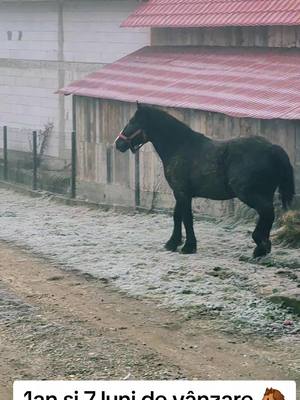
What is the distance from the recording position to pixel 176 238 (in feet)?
50.8

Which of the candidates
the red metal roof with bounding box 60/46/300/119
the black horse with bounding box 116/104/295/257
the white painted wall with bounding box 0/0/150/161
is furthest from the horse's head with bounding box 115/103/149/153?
the white painted wall with bounding box 0/0/150/161

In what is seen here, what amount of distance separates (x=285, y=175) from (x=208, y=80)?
23.1 feet

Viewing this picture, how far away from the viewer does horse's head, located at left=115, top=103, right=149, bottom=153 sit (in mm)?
15891

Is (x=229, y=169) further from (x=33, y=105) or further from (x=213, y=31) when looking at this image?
(x=33, y=105)

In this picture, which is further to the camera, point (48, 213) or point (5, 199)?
point (5, 199)

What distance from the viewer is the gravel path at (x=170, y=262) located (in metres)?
11.8

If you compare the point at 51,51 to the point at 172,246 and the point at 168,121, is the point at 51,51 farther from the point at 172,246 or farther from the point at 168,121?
the point at 172,246

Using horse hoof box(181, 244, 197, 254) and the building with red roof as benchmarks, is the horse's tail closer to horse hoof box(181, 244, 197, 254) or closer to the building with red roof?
horse hoof box(181, 244, 197, 254)

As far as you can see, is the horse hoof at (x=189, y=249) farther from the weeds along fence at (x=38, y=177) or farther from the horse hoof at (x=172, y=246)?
the weeds along fence at (x=38, y=177)

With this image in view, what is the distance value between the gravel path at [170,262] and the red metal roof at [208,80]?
2.31 metres

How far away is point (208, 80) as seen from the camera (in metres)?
21.0

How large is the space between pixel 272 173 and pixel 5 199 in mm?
9579

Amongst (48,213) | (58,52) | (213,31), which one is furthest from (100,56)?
(48,213)

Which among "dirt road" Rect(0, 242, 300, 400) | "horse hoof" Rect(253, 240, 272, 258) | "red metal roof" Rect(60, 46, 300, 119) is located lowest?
"dirt road" Rect(0, 242, 300, 400)
